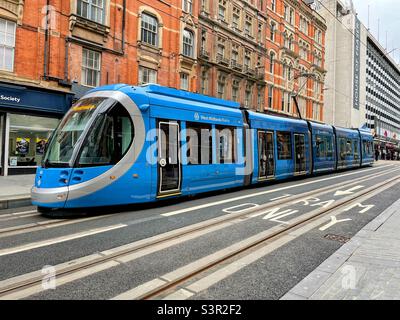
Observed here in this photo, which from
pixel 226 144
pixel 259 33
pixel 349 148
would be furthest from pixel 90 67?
pixel 259 33

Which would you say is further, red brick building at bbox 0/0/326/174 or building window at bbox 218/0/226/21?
building window at bbox 218/0/226/21

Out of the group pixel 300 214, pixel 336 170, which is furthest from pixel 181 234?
pixel 336 170

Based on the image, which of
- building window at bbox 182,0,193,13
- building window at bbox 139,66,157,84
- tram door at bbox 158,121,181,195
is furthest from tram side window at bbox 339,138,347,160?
tram door at bbox 158,121,181,195

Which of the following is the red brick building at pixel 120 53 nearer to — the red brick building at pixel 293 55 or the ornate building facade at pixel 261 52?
the ornate building facade at pixel 261 52

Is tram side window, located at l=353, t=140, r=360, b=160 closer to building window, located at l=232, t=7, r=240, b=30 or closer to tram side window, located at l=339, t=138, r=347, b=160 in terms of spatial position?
tram side window, located at l=339, t=138, r=347, b=160

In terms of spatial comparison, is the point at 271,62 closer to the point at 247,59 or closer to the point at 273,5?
the point at 247,59

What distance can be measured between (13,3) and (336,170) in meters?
21.1

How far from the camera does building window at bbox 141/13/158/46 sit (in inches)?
784

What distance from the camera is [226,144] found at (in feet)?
34.8

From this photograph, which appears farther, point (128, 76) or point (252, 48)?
point (252, 48)

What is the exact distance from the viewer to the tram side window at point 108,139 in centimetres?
692

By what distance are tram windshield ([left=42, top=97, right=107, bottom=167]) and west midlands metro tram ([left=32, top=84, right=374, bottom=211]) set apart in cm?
3

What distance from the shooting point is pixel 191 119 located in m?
9.16
